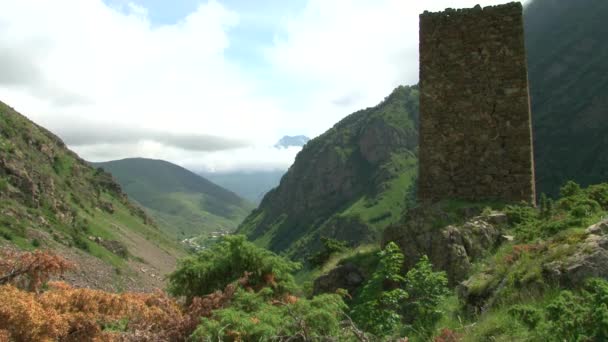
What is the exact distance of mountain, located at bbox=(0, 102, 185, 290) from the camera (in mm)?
72875

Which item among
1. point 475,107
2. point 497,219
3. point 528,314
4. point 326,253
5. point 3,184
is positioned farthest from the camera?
point 3,184

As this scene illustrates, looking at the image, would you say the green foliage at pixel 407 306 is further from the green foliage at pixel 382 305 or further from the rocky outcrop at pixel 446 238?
the rocky outcrop at pixel 446 238

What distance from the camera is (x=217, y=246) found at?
512 inches

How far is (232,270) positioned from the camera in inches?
487

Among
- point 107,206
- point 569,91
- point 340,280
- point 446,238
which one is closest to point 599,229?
point 446,238

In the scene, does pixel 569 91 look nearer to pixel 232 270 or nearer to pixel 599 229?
pixel 232 270

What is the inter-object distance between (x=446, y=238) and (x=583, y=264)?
4.98 metres

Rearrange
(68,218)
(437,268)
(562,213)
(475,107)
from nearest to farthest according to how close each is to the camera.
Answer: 1. (562,213)
2. (437,268)
3. (475,107)
4. (68,218)

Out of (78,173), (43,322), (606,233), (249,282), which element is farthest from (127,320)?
(78,173)

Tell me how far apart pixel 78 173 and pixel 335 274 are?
416ft

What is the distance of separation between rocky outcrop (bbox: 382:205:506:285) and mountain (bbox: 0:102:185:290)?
4813cm

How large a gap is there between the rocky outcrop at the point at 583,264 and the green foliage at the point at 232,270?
5982mm

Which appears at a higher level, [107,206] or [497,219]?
[107,206]

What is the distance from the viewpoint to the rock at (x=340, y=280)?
1346 cm
